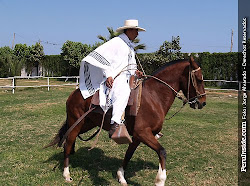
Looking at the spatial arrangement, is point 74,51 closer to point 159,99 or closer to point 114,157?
point 114,157

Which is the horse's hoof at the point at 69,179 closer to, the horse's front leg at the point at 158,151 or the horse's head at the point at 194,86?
the horse's front leg at the point at 158,151

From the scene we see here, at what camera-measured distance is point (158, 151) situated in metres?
3.83

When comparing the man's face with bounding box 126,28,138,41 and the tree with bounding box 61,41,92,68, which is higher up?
the tree with bounding box 61,41,92,68

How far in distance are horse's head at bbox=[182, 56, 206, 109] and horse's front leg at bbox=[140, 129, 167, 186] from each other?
2.91 feet

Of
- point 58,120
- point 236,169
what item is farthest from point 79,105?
point 58,120

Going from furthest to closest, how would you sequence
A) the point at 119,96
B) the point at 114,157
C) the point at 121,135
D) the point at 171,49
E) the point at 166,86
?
the point at 171,49 < the point at 114,157 < the point at 166,86 < the point at 119,96 < the point at 121,135

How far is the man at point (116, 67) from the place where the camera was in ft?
12.8

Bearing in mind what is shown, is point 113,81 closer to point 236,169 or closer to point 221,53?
point 236,169

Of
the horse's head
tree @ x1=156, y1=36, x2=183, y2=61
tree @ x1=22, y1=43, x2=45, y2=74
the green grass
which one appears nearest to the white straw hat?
the horse's head

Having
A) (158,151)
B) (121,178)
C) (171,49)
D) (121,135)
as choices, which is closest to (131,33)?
(121,135)

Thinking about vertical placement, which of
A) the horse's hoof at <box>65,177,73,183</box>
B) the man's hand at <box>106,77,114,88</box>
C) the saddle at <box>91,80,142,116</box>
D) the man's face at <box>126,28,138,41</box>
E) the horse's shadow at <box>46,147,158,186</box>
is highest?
the man's face at <box>126,28,138,41</box>

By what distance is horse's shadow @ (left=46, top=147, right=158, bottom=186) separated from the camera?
15.1ft

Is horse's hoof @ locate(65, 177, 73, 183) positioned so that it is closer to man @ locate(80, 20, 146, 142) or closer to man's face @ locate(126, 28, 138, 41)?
man @ locate(80, 20, 146, 142)

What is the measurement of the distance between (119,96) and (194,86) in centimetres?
120
